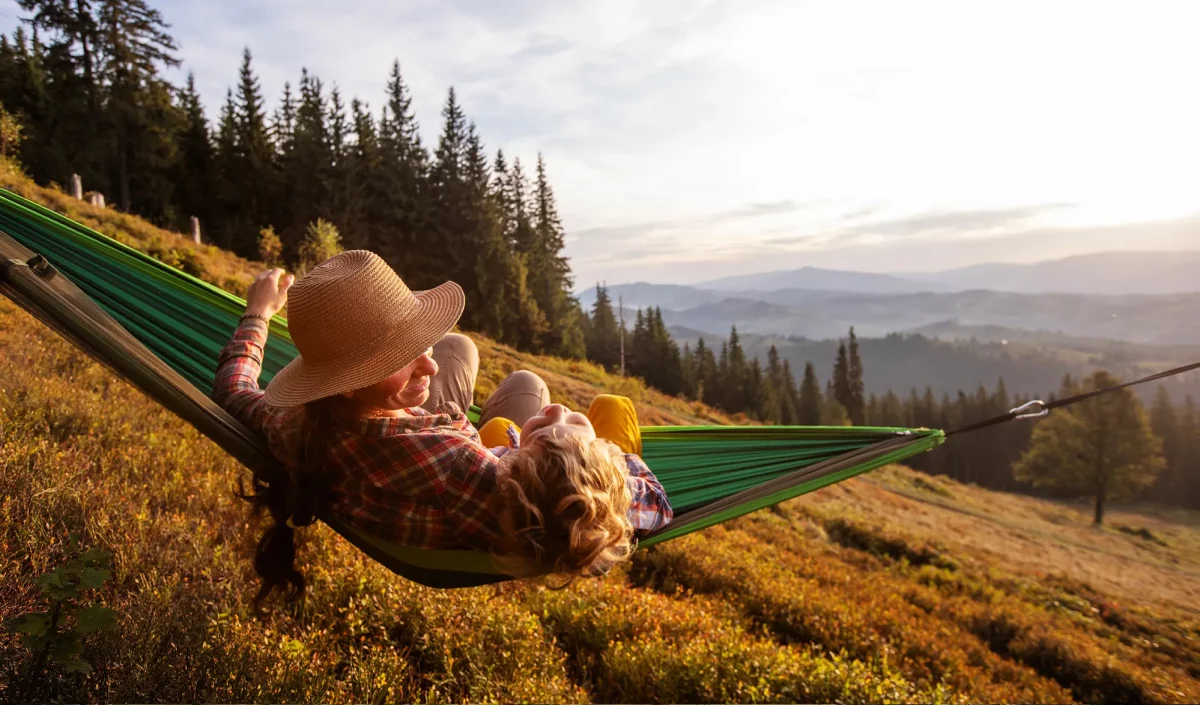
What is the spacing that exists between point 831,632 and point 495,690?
2.89 m

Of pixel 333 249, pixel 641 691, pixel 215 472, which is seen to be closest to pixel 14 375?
pixel 215 472

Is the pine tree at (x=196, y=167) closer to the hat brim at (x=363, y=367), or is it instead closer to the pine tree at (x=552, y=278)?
the pine tree at (x=552, y=278)

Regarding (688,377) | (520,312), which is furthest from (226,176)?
(688,377)

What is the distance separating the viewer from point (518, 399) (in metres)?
2.33

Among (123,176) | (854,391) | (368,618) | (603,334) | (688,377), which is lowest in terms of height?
(854,391)

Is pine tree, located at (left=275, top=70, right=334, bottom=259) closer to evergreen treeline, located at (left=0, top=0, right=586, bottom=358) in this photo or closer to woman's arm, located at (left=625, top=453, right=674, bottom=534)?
evergreen treeline, located at (left=0, top=0, right=586, bottom=358)

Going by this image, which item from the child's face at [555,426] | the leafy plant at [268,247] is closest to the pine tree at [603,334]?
the leafy plant at [268,247]

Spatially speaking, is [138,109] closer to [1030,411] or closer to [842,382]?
[1030,411]

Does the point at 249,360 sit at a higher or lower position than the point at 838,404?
higher

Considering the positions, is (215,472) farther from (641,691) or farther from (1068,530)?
(1068,530)

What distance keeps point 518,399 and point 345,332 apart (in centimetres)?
104

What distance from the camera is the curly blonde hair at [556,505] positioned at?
1.35 meters

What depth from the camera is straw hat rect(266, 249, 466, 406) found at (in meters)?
1.34

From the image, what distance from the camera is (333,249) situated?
1266 centimetres
